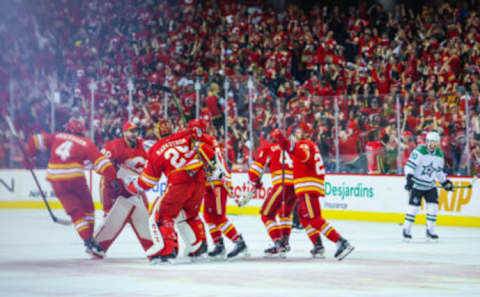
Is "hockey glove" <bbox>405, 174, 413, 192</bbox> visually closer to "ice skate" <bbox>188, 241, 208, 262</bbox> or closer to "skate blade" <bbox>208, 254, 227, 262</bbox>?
"skate blade" <bbox>208, 254, 227, 262</bbox>

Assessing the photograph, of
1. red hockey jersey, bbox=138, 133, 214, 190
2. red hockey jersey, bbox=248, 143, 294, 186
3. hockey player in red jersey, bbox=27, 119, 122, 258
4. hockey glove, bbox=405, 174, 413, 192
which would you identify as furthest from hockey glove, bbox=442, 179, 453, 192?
hockey player in red jersey, bbox=27, 119, 122, 258

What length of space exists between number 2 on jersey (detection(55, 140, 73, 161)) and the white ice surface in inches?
46.4

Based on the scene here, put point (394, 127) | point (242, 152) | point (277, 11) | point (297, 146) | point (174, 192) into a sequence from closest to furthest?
point (174, 192) < point (297, 146) < point (394, 127) < point (242, 152) < point (277, 11)

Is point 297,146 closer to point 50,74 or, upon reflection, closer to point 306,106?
point 306,106

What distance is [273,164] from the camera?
1123 centimetres

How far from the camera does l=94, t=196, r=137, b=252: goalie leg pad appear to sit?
9.96m

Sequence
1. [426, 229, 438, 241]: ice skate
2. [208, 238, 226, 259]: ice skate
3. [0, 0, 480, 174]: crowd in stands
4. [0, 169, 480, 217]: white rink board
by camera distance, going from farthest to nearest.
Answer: [0, 0, 480, 174]: crowd in stands → [0, 169, 480, 217]: white rink board → [426, 229, 438, 241]: ice skate → [208, 238, 226, 259]: ice skate

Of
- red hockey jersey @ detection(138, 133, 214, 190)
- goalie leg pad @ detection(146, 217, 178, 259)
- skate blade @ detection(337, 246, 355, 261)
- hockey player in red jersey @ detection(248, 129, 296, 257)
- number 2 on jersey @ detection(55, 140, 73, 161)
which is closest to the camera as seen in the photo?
goalie leg pad @ detection(146, 217, 178, 259)

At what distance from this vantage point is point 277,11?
24844 mm

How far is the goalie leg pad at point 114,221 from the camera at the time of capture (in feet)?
32.7

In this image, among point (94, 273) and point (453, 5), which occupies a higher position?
point (453, 5)

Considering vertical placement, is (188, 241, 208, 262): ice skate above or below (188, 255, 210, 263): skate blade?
above

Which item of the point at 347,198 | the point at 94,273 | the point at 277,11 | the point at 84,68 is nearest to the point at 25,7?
the point at 84,68

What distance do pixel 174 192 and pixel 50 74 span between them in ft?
47.3
